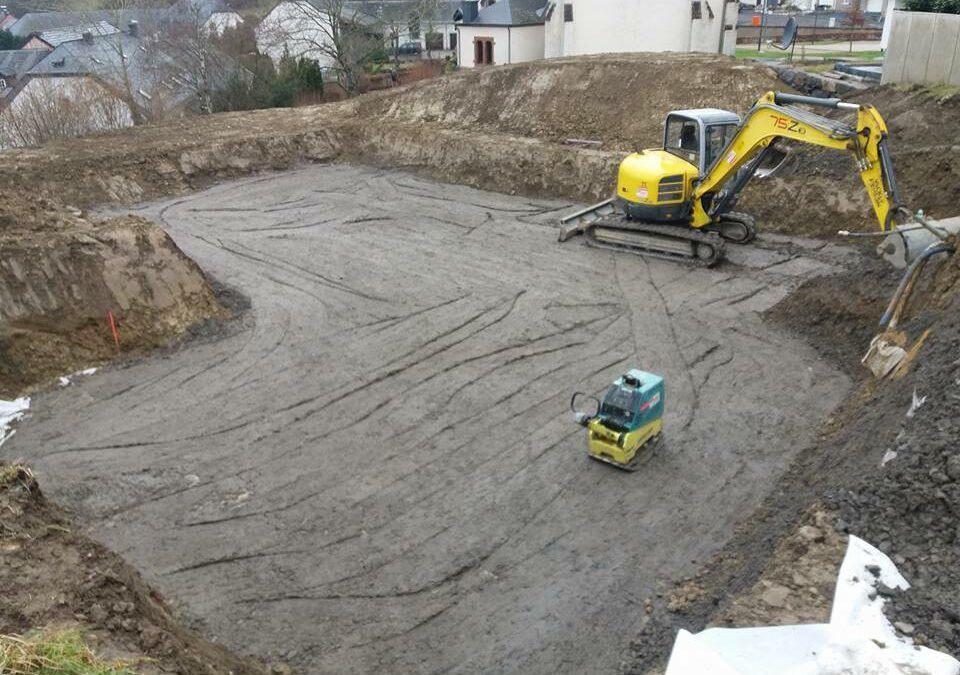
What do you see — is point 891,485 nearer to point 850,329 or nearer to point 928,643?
point 928,643

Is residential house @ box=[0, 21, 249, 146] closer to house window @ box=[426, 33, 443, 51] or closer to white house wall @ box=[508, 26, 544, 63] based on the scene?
white house wall @ box=[508, 26, 544, 63]

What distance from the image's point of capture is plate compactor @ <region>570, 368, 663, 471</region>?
7852 mm

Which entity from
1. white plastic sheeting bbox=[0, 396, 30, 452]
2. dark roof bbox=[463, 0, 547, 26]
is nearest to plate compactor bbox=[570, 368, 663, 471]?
white plastic sheeting bbox=[0, 396, 30, 452]

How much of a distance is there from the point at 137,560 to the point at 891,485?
274 inches

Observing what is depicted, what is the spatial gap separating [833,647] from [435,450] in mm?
4993

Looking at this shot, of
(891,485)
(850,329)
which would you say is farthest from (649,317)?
(891,485)

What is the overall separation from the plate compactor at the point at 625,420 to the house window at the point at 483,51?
29047 mm

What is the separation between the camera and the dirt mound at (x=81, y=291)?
10.6 metres

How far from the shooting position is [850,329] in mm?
10578

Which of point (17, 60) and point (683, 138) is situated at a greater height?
point (17, 60)

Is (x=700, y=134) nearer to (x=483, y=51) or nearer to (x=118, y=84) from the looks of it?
(x=483, y=51)

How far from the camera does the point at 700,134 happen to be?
13.5 meters

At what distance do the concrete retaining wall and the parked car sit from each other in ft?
113

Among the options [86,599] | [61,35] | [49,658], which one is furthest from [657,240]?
[61,35]
